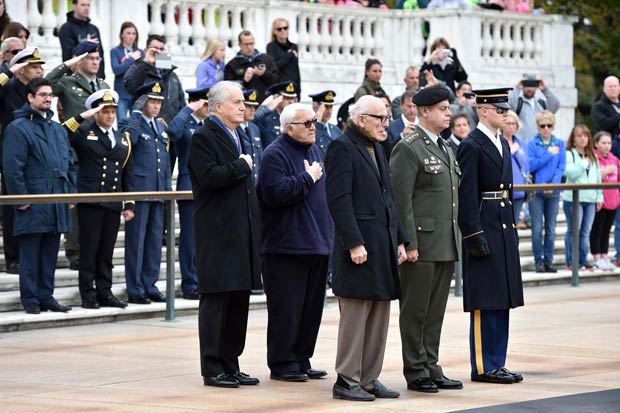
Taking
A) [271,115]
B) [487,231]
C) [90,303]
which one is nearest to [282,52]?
[271,115]

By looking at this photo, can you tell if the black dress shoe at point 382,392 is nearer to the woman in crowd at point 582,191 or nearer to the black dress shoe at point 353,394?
the black dress shoe at point 353,394

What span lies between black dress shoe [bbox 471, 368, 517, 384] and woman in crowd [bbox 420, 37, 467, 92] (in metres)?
10.8

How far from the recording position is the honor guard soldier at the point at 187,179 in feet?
51.8

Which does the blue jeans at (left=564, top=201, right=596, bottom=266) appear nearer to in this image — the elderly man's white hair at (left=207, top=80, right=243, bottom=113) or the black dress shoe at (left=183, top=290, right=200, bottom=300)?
the black dress shoe at (left=183, top=290, right=200, bottom=300)

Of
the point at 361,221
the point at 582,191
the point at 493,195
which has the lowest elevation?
the point at 582,191

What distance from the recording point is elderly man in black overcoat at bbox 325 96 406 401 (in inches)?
416

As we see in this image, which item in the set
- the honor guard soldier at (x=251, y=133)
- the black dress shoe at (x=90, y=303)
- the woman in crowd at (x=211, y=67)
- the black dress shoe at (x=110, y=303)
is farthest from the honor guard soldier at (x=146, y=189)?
the woman in crowd at (x=211, y=67)

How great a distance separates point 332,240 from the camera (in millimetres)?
11680

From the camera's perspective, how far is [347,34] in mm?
25406

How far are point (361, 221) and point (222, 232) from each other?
104 cm

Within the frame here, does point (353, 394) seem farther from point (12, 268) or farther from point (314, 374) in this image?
point (12, 268)

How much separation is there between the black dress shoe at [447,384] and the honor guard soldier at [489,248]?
375 millimetres

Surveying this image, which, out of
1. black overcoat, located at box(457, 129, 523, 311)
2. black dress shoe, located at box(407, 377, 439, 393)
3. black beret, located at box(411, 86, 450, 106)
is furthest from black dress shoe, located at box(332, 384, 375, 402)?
black beret, located at box(411, 86, 450, 106)

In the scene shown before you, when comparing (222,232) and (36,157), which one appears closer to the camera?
(222,232)
